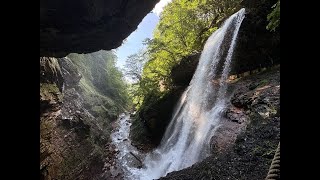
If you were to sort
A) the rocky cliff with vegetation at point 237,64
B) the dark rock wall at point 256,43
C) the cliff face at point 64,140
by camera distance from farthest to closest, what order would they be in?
the rocky cliff with vegetation at point 237,64, the dark rock wall at point 256,43, the cliff face at point 64,140

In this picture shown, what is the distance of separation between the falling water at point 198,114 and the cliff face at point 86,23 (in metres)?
6.02

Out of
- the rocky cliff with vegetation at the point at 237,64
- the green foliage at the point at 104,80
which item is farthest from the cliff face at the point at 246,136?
the green foliage at the point at 104,80

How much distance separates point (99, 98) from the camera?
30516 millimetres

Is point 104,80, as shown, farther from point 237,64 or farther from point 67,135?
point 237,64

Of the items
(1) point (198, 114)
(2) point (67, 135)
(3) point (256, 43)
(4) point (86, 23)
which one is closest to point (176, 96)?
(1) point (198, 114)

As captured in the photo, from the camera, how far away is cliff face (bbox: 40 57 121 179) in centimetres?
1421

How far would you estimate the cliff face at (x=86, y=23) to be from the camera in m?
9.55

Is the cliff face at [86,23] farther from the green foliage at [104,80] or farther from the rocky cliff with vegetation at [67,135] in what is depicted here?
the green foliage at [104,80]

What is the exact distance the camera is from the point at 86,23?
11.0 meters

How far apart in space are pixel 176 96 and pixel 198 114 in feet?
16.5

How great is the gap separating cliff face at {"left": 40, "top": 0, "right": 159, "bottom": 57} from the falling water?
19.7 feet
